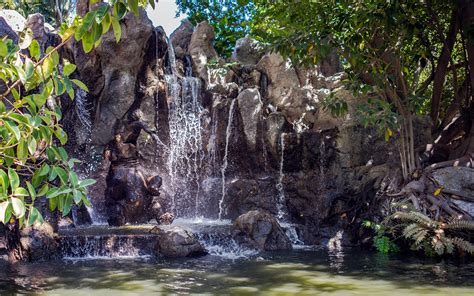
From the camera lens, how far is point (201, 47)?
680 inches

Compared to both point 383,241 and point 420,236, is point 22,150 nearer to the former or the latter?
point 420,236

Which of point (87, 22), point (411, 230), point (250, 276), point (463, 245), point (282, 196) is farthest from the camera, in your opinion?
point (282, 196)

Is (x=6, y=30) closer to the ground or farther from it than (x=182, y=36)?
closer to the ground

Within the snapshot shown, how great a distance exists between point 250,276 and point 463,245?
13.4ft

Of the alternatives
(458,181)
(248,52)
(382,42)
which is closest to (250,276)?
(458,181)

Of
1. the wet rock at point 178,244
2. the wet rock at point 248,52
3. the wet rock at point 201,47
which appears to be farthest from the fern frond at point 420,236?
the wet rock at point 248,52

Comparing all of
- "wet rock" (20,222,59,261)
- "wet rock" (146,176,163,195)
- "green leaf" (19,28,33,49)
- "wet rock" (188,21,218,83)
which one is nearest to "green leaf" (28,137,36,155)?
"green leaf" (19,28,33,49)

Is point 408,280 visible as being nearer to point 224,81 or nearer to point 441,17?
point 441,17

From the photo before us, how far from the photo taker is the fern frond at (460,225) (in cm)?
921

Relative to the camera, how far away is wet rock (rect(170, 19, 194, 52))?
18689 millimetres

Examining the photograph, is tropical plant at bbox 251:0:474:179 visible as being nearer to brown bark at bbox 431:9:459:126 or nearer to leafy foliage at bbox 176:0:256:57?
brown bark at bbox 431:9:459:126

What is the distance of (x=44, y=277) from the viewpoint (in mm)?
7492

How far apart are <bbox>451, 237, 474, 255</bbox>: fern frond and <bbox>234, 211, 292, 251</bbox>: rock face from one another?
3.14 metres

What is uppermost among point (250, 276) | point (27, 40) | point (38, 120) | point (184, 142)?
point (184, 142)
